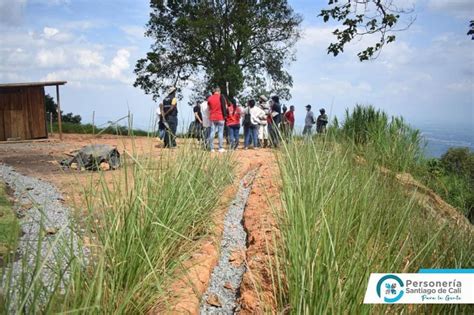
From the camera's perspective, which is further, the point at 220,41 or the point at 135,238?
the point at 220,41

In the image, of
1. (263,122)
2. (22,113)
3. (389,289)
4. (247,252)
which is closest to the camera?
(389,289)

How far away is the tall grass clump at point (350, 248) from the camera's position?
225 cm

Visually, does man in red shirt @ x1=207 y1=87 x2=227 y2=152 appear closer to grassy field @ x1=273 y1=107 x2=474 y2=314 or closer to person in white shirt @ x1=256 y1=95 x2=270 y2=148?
person in white shirt @ x1=256 y1=95 x2=270 y2=148

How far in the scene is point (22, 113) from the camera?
1617 centimetres

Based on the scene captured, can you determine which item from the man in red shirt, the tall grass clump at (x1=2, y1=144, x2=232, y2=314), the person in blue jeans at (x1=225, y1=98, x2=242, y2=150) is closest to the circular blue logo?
the tall grass clump at (x1=2, y1=144, x2=232, y2=314)

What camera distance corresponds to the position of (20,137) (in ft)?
53.5

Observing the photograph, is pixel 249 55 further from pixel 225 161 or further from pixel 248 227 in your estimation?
pixel 248 227

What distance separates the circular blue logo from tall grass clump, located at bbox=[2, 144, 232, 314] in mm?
1134

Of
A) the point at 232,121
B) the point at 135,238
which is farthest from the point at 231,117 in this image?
the point at 135,238

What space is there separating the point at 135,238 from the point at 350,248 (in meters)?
1.46

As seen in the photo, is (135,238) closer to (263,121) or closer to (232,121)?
(232,121)

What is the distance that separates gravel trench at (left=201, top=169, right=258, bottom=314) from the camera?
321 cm

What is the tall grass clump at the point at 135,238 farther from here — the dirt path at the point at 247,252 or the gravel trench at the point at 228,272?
the gravel trench at the point at 228,272

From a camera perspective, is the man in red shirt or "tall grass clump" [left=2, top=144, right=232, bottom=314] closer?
"tall grass clump" [left=2, top=144, right=232, bottom=314]
